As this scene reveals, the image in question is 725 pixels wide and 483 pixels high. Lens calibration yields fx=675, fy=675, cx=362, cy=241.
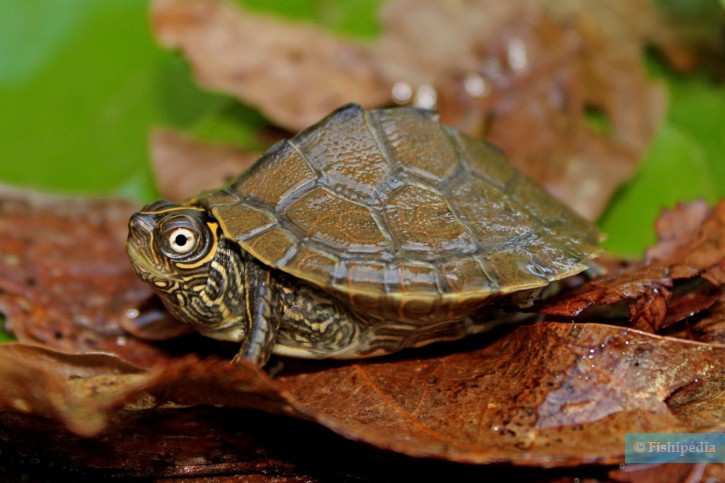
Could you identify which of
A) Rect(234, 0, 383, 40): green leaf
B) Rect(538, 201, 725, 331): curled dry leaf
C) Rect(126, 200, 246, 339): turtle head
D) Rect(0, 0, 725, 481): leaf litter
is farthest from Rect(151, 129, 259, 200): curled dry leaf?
Rect(538, 201, 725, 331): curled dry leaf

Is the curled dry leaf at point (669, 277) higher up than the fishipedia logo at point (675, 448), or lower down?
higher up

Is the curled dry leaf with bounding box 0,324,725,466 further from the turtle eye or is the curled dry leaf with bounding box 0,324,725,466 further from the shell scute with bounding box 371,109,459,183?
the shell scute with bounding box 371,109,459,183

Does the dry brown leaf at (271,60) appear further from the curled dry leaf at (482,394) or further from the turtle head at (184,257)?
the curled dry leaf at (482,394)

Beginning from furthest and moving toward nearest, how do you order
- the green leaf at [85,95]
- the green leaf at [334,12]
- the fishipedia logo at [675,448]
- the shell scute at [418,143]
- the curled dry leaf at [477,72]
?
the green leaf at [334,12] → the green leaf at [85,95] → the curled dry leaf at [477,72] → the shell scute at [418,143] → the fishipedia logo at [675,448]

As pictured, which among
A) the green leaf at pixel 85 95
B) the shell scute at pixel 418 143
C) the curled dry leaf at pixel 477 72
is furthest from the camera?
the green leaf at pixel 85 95

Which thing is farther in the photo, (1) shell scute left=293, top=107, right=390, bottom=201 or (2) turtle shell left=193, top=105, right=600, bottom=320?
(1) shell scute left=293, top=107, right=390, bottom=201

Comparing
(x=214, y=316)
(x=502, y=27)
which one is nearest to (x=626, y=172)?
(x=502, y=27)

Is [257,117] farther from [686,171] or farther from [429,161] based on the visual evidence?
[686,171]

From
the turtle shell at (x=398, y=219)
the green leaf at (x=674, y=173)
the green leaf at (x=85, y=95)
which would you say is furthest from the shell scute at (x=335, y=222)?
the green leaf at (x=85, y=95)

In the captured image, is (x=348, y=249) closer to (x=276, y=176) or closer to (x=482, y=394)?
(x=276, y=176)

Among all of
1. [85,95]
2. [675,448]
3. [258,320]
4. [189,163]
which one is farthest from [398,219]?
[85,95]
